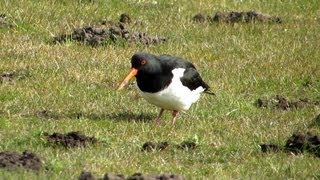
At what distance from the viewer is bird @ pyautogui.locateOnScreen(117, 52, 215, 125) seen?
1276cm

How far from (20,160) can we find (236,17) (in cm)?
1079

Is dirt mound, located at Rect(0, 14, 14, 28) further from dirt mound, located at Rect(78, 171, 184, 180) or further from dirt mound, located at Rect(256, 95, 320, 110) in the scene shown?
dirt mound, located at Rect(78, 171, 184, 180)

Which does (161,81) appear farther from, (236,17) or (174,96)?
(236,17)

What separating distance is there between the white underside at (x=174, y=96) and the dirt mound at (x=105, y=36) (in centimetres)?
444

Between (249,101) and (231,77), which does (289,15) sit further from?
(249,101)

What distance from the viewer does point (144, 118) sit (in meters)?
13.3

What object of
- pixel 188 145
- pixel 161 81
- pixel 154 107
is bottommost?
pixel 154 107

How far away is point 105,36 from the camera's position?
1736 centimetres

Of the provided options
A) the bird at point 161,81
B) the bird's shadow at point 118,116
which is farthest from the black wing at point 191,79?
the bird's shadow at point 118,116

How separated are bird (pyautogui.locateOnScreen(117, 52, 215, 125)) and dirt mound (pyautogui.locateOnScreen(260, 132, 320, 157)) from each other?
65.3 inches

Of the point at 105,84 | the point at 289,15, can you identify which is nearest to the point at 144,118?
the point at 105,84

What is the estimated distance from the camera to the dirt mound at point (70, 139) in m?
11.3

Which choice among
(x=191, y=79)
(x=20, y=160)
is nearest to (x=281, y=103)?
(x=191, y=79)

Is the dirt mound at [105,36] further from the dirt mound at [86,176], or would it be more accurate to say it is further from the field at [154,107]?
the dirt mound at [86,176]
